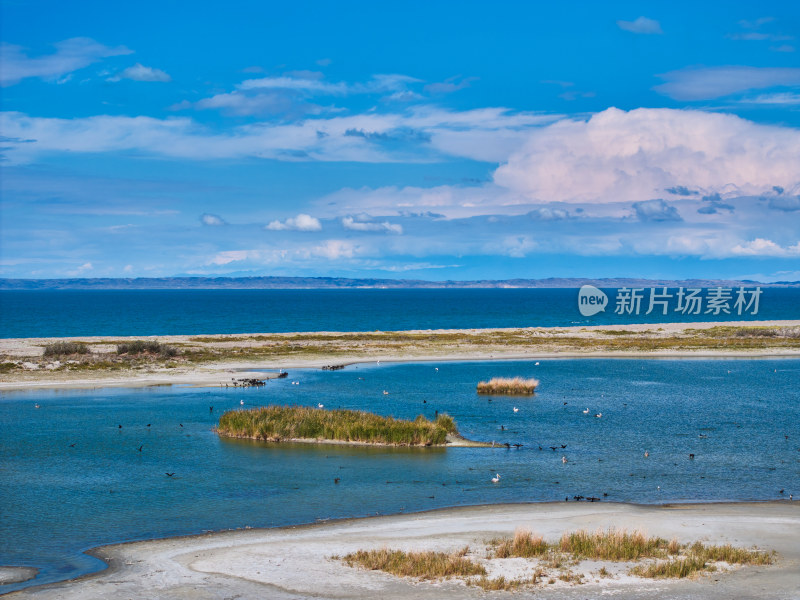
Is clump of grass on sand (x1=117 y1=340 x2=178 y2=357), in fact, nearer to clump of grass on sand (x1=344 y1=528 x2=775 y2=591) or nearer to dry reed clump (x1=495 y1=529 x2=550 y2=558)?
clump of grass on sand (x1=344 y1=528 x2=775 y2=591)

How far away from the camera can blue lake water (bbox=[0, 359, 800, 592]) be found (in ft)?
90.0

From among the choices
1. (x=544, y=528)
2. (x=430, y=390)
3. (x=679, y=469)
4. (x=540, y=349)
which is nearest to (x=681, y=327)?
(x=540, y=349)

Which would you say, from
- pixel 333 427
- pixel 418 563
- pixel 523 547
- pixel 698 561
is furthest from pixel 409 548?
pixel 333 427

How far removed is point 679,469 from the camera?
3406cm

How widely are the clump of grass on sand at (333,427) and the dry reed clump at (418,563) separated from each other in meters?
17.2

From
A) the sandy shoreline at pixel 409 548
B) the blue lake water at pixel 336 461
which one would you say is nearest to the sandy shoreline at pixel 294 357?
the blue lake water at pixel 336 461

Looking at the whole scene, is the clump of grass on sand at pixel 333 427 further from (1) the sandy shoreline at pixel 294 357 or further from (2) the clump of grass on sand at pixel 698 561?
(1) the sandy shoreline at pixel 294 357

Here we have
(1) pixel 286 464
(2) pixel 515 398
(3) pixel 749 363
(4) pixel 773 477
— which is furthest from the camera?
(3) pixel 749 363

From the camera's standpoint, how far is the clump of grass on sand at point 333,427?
129 feet

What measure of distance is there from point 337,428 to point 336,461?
4664 mm

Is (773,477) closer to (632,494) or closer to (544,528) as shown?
(632,494)

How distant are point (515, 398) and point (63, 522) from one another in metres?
34.9

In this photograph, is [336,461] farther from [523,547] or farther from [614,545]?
[614,545]

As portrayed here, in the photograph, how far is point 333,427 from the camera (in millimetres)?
40781
